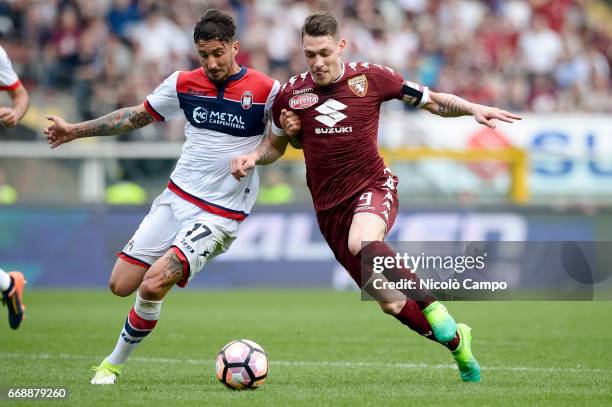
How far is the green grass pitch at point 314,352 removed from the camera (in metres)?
7.88

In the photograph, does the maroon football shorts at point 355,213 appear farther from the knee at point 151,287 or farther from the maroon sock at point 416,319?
the knee at point 151,287

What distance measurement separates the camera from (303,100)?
869cm

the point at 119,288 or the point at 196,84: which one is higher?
the point at 196,84

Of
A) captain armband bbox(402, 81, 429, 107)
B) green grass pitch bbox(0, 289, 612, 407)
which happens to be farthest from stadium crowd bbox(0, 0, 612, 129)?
captain armband bbox(402, 81, 429, 107)

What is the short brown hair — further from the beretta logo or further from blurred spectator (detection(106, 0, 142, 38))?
blurred spectator (detection(106, 0, 142, 38))

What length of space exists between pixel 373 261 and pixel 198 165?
6.12ft

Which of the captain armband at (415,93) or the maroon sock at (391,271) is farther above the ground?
the captain armband at (415,93)

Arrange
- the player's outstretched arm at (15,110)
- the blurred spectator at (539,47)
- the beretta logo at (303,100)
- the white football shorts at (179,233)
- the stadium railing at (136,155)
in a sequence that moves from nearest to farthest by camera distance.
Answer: the beretta logo at (303,100) → the white football shorts at (179,233) → the player's outstretched arm at (15,110) → the stadium railing at (136,155) → the blurred spectator at (539,47)

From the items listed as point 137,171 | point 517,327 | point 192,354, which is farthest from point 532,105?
point 192,354

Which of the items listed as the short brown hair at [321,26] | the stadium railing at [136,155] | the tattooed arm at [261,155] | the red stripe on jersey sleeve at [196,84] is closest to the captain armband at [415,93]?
the short brown hair at [321,26]

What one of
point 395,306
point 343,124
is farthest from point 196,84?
point 395,306

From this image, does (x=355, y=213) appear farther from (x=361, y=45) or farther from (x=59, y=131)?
(x=361, y=45)

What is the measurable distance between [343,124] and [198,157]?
1.33 meters

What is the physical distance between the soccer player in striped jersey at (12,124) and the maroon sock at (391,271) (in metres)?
3.13
